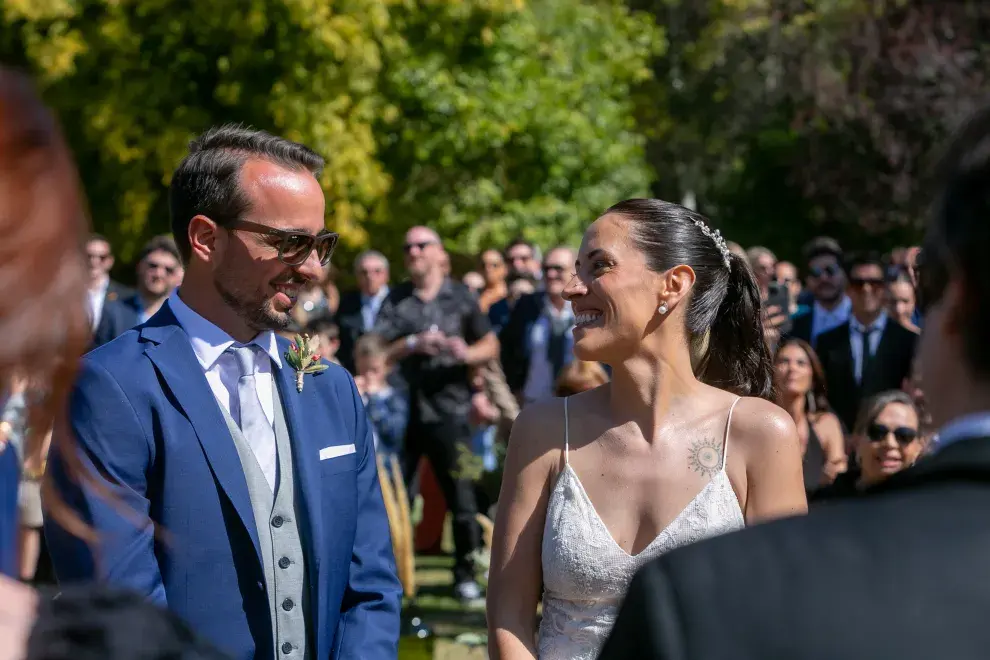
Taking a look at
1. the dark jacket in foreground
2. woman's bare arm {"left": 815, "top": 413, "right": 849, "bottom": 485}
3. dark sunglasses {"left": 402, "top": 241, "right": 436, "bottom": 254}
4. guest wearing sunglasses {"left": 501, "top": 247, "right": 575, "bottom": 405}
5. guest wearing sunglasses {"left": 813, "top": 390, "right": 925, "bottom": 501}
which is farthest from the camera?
guest wearing sunglasses {"left": 501, "top": 247, "right": 575, "bottom": 405}

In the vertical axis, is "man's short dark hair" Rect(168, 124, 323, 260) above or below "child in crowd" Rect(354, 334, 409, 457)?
above

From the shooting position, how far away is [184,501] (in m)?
3.04

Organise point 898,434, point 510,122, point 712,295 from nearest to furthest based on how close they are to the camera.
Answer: point 712,295
point 898,434
point 510,122

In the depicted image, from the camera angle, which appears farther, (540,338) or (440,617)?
(540,338)

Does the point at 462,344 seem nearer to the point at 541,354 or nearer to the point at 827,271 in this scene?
the point at 541,354

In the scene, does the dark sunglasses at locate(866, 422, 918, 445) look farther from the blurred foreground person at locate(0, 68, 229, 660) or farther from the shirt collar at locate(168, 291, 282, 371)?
the blurred foreground person at locate(0, 68, 229, 660)

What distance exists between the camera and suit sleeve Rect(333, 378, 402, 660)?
10.9 ft

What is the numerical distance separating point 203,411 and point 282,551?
1.22 feet

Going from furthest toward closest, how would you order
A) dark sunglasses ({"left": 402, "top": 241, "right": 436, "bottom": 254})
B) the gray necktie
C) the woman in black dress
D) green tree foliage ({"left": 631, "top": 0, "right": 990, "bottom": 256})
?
green tree foliage ({"left": 631, "top": 0, "right": 990, "bottom": 256}), dark sunglasses ({"left": 402, "top": 241, "right": 436, "bottom": 254}), the woman in black dress, the gray necktie

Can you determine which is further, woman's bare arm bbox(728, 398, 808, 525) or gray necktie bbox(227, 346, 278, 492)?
woman's bare arm bbox(728, 398, 808, 525)

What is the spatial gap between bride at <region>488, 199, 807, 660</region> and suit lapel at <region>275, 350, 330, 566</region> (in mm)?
585

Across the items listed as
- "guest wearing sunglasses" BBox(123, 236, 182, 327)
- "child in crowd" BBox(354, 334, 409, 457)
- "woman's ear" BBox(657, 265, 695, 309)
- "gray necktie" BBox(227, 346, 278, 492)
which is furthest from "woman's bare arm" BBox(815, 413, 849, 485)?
"gray necktie" BBox(227, 346, 278, 492)

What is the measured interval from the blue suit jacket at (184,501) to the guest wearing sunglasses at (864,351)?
6.90m

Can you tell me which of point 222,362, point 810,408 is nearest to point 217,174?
point 222,362
